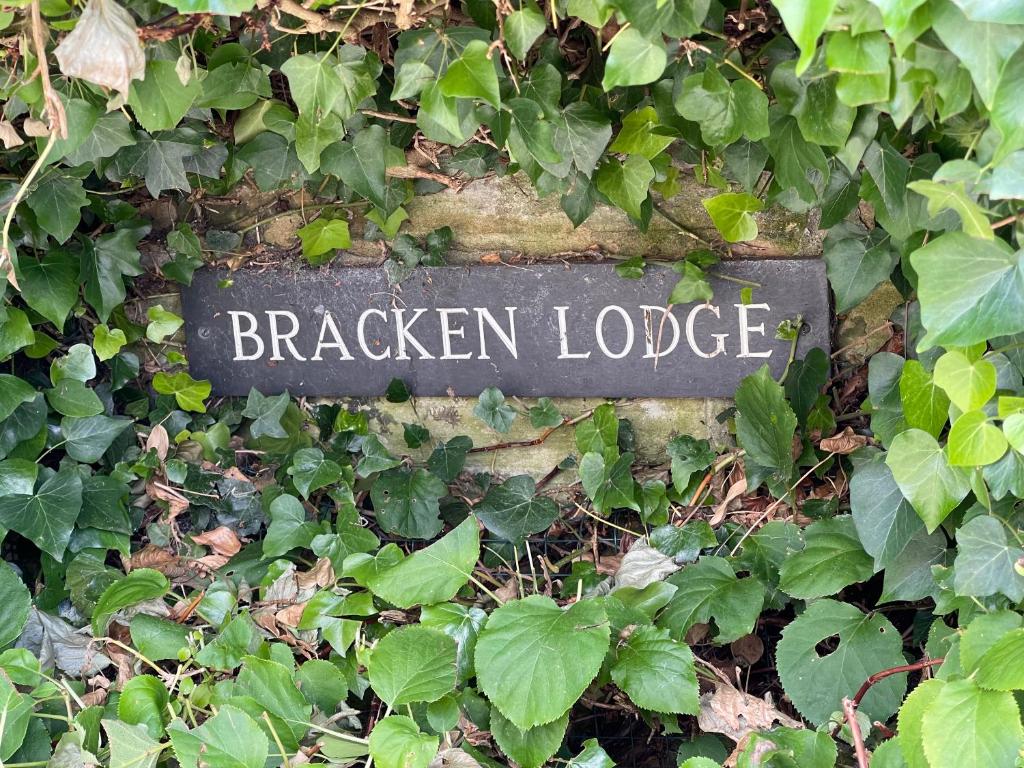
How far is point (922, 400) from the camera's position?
3.78 ft

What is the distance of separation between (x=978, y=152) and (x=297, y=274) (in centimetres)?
115

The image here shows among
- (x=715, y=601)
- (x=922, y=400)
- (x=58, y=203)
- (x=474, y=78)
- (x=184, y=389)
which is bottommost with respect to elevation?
(x=715, y=601)

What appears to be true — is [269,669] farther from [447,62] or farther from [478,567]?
[447,62]

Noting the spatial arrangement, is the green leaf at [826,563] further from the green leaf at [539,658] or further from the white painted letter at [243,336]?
the white painted letter at [243,336]

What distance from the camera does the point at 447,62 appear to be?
1.20m

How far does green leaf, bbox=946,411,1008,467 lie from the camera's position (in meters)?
1.02

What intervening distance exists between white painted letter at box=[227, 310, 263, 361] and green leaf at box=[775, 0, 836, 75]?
1.24 m

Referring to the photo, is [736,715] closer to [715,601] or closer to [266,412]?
[715,601]

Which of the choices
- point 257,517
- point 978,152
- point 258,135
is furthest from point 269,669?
point 978,152

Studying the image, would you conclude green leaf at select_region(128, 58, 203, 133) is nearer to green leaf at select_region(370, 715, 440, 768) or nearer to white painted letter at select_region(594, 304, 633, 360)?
white painted letter at select_region(594, 304, 633, 360)

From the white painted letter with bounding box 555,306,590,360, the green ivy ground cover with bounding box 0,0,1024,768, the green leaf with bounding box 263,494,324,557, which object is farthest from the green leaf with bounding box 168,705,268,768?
the white painted letter with bounding box 555,306,590,360

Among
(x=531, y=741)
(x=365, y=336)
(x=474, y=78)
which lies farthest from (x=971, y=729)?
(x=365, y=336)

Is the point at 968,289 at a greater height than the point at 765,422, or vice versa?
the point at 968,289

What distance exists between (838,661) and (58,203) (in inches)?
53.8
